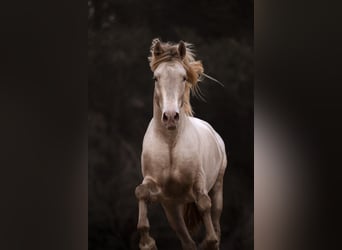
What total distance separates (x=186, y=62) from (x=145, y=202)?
0.82m

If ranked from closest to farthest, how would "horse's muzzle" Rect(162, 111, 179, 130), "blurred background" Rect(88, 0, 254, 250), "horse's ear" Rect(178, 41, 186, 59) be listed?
"horse's muzzle" Rect(162, 111, 179, 130) → "horse's ear" Rect(178, 41, 186, 59) → "blurred background" Rect(88, 0, 254, 250)

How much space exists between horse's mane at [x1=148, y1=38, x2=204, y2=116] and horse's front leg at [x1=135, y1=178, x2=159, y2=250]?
467 mm

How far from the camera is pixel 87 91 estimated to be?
160 inches

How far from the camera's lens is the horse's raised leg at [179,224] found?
3.98 meters

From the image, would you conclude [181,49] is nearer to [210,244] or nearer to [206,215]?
[206,215]

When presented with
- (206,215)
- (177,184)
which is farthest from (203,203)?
(177,184)

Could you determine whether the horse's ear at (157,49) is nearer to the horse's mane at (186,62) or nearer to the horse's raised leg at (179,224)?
the horse's mane at (186,62)

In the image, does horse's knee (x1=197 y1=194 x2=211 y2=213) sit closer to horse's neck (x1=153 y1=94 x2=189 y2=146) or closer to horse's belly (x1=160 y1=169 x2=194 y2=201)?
horse's belly (x1=160 y1=169 x2=194 y2=201)

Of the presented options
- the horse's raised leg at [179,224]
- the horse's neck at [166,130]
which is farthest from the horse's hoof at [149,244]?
the horse's neck at [166,130]

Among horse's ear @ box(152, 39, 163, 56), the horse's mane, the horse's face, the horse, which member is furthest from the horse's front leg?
horse's ear @ box(152, 39, 163, 56)

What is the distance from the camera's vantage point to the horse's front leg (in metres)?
3.91

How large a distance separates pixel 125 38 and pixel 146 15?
0.18m

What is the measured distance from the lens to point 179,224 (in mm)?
4004

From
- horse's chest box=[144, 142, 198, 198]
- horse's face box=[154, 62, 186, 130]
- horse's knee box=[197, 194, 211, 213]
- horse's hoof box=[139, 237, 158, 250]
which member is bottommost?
horse's hoof box=[139, 237, 158, 250]
